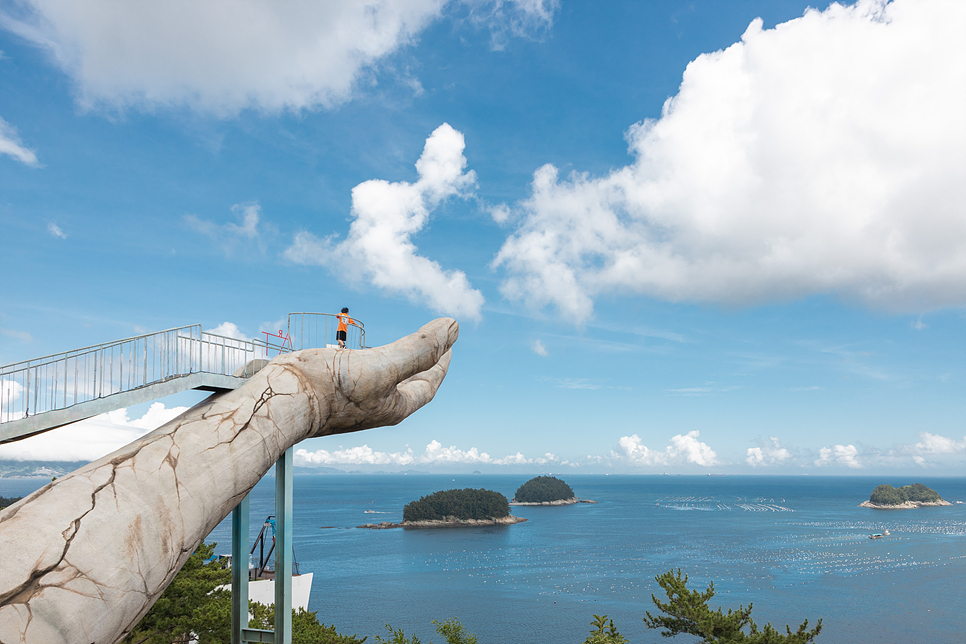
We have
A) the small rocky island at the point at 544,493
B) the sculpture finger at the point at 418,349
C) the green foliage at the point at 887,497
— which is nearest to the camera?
the sculpture finger at the point at 418,349

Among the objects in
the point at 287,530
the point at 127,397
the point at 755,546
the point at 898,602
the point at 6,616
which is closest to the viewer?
the point at 6,616

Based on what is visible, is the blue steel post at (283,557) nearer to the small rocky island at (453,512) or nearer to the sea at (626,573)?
the sea at (626,573)

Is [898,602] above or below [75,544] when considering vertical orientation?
below

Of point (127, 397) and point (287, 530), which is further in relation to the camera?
point (287, 530)

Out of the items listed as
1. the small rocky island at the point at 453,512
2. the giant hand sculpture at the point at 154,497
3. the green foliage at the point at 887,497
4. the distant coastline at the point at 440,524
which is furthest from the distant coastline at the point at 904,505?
the giant hand sculpture at the point at 154,497

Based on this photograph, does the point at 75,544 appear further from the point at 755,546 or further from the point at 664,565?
the point at 755,546

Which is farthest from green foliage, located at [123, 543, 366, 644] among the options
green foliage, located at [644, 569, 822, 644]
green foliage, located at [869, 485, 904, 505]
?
green foliage, located at [869, 485, 904, 505]

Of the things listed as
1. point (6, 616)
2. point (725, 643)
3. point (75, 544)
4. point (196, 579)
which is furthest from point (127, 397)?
point (725, 643)

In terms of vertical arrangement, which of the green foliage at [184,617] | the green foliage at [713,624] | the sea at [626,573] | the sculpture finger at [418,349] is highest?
the sculpture finger at [418,349]
